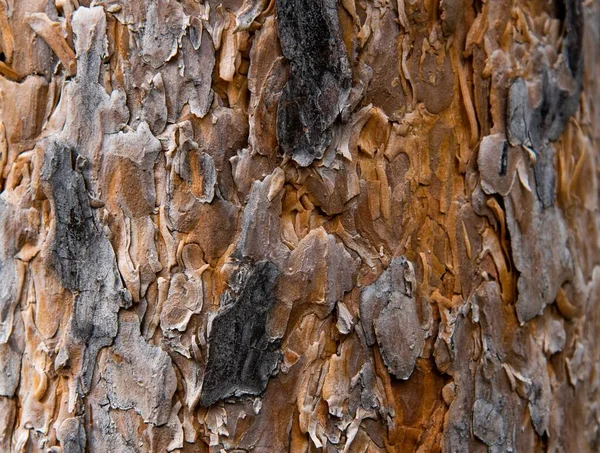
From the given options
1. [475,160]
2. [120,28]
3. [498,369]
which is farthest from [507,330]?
[120,28]

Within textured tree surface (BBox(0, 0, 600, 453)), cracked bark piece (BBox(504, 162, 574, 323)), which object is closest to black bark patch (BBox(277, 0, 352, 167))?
textured tree surface (BBox(0, 0, 600, 453))

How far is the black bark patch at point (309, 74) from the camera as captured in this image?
0.59 metres

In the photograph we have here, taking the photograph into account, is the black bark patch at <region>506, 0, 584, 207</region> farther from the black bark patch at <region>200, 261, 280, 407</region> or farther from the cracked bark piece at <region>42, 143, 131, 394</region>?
the cracked bark piece at <region>42, 143, 131, 394</region>

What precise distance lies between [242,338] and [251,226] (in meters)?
0.10

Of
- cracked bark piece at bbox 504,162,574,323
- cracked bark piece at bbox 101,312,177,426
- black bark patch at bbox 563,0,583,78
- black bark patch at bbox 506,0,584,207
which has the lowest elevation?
cracked bark piece at bbox 101,312,177,426

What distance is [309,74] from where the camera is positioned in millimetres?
597

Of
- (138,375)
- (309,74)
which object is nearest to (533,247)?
(309,74)

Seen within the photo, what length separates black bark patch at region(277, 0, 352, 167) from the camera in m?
0.59

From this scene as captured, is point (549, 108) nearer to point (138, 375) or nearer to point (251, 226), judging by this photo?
point (251, 226)

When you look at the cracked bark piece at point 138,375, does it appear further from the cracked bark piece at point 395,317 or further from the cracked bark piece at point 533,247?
the cracked bark piece at point 533,247

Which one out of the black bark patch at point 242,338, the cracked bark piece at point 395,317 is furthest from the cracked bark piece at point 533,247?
the black bark patch at point 242,338

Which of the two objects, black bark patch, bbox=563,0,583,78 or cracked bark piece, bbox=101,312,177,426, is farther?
black bark patch, bbox=563,0,583,78

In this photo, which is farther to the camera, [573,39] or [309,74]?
[573,39]

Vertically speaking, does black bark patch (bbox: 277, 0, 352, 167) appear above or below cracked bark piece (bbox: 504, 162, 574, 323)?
above
